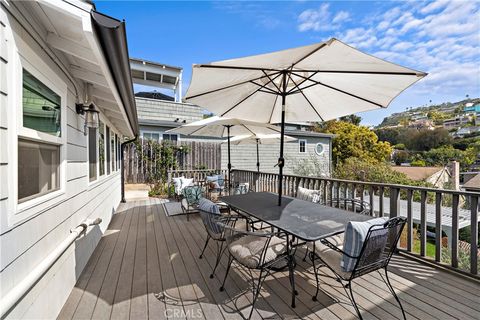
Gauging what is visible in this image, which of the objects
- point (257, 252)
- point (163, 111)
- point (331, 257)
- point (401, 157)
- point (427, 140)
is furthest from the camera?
point (427, 140)

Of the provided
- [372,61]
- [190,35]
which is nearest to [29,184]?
[372,61]

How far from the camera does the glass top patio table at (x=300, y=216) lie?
2233mm

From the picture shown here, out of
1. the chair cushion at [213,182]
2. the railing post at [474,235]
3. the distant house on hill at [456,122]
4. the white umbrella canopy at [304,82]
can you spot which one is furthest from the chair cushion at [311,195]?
the distant house on hill at [456,122]

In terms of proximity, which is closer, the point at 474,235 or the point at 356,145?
the point at 474,235

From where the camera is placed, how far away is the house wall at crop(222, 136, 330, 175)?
13.3 meters

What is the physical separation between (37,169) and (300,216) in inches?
102

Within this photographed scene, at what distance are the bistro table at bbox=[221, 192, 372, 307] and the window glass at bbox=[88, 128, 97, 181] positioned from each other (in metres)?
2.29

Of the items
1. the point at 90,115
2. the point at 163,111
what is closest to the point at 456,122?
the point at 163,111

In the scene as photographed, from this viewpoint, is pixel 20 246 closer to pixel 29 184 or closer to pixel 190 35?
pixel 29 184

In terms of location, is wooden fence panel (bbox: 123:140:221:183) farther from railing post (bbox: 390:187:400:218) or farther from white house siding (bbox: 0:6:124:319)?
railing post (bbox: 390:187:400:218)

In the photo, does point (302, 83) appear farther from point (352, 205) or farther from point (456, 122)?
point (456, 122)

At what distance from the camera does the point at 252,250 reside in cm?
245

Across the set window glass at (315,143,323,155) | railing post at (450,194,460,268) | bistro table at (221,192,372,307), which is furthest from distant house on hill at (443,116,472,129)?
bistro table at (221,192,372,307)

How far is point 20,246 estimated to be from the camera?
160cm
